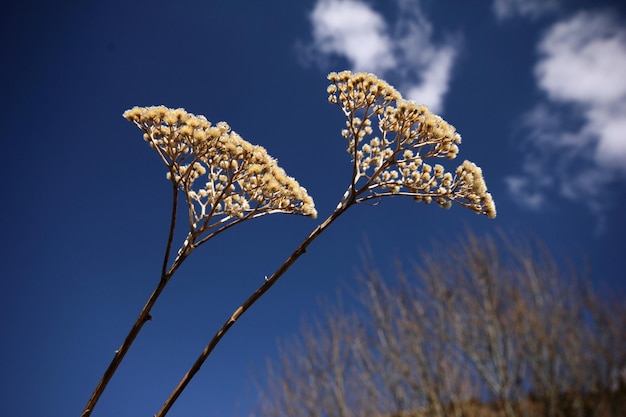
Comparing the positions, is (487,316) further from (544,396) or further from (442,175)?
(442,175)

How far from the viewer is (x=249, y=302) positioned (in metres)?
4.03

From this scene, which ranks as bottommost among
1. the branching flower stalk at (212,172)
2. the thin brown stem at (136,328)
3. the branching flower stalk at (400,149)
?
the thin brown stem at (136,328)

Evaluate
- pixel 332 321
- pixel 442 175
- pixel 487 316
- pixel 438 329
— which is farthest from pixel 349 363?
pixel 442 175

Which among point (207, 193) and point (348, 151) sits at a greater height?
point (348, 151)

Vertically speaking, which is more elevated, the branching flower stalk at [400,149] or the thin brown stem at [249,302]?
the branching flower stalk at [400,149]

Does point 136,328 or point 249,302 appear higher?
point 249,302

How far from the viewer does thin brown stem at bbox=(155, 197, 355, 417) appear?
373cm

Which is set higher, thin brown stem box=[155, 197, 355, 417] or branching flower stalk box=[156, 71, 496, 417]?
branching flower stalk box=[156, 71, 496, 417]

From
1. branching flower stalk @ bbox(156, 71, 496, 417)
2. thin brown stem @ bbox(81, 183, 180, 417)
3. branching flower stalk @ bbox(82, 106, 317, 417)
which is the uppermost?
branching flower stalk @ bbox(156, 71, 496, 417)

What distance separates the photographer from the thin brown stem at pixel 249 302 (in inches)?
147

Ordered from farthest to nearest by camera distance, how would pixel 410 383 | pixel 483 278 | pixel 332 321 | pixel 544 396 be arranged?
pixel 332 321
pixel 483 278
pixel 410 383
pixel 544 396

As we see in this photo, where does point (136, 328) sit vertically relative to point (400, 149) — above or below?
below

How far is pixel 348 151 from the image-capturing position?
4.92 metres

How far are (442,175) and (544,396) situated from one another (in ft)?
8.94
